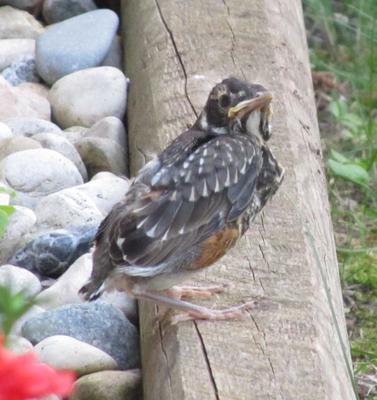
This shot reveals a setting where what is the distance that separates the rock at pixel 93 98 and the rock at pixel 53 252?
1149 millimetres

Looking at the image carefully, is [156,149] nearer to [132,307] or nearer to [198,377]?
[132,307]

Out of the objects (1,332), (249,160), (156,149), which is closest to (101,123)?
(156,149)

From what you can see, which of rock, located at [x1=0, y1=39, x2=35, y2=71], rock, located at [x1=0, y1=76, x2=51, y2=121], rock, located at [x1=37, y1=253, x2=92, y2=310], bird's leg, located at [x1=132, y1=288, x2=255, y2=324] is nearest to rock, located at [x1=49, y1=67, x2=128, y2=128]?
rock, located at [x1=0, y1=76, x2=51, y2=121]

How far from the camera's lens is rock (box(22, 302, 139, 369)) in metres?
3.26

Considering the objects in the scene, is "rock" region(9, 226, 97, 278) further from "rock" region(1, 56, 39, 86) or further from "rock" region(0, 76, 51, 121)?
"rock" region(1, 56, 39, 86)

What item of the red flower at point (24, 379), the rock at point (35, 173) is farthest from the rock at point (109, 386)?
the red flower at point (24, 379)

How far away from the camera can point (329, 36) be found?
680 centimetres

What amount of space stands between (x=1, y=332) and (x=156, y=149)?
326 centimetres

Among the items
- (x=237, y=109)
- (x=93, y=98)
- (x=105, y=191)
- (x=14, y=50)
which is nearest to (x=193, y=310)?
(x=237, y=109)

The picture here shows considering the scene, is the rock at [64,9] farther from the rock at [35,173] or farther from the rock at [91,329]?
the rock at [91,329]

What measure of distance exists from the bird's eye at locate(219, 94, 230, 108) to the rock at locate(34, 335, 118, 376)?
A: 0.82m

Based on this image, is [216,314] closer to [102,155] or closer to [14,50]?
[102,155]

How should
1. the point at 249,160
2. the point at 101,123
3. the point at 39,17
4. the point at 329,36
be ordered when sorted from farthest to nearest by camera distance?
1. the point at 329,36
2. the point at 39,17
3. the point at 101,123
4. the point at 249,160

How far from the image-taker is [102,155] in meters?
4.45
